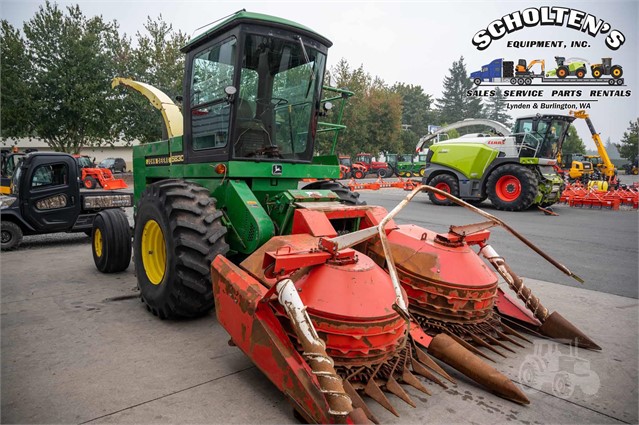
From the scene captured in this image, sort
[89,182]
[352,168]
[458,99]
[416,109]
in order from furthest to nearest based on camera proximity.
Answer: [458,99] → [416,109] → [352,168] → [89,182]

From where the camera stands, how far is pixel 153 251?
4.22 metres

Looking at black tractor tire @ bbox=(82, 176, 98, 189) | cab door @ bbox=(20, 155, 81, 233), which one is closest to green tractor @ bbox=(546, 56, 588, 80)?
cab door @ bbox=(20, 155, 81, 233)

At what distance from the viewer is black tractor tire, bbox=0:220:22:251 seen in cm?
706

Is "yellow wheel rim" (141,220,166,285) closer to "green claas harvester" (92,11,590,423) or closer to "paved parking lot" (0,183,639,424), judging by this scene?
"green claas harvester" (92,11,590,423)

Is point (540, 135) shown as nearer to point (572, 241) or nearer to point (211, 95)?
point (572, 241)

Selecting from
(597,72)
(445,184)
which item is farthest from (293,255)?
(445,184)

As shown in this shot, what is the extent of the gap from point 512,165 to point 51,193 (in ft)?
41.7

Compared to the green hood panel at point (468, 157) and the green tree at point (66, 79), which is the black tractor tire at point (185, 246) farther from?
the green tree at point (66, 79)

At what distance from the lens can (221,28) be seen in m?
3.92

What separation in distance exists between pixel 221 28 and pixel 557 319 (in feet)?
13.4

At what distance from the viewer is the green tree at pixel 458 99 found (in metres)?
70.3

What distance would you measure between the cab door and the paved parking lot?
304 centimetres

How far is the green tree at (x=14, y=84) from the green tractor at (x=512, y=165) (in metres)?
22.8

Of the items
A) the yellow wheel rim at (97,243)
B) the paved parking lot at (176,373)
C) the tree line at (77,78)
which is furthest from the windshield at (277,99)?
the tree line at (77,78)
